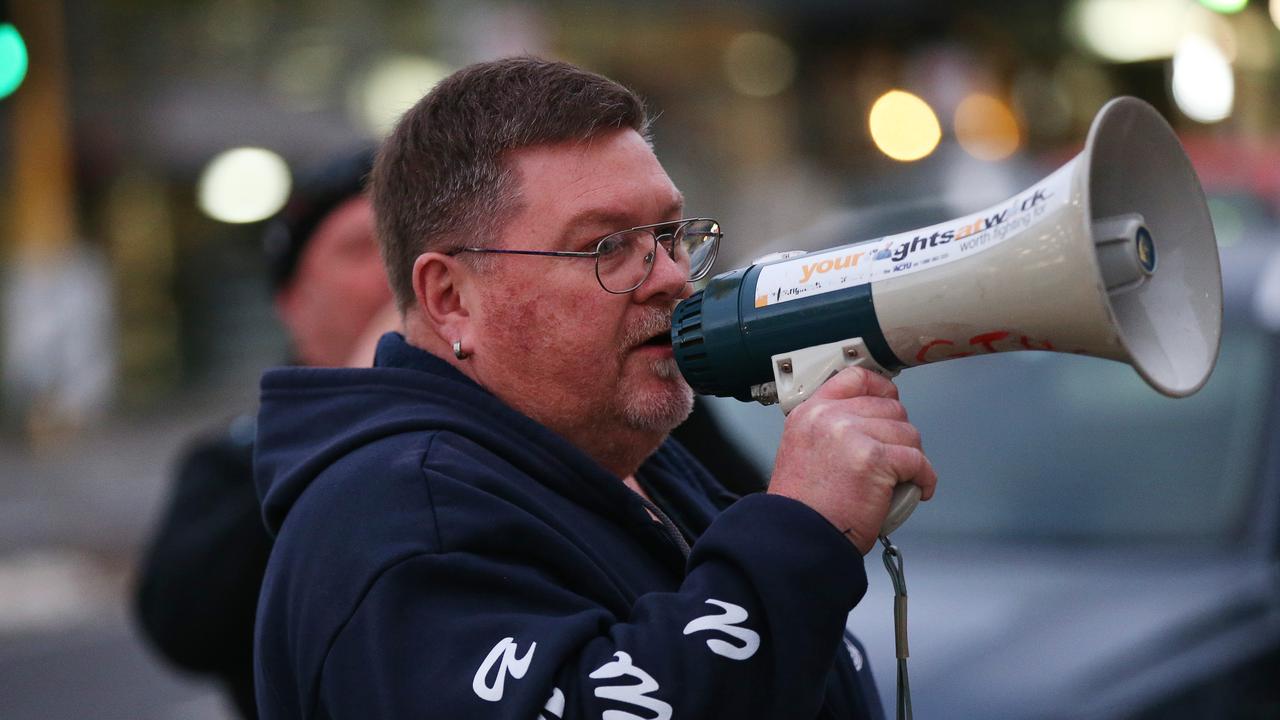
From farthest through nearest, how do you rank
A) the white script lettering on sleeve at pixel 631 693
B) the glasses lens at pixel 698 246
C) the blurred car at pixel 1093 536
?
the blurred car at pixel 1093 536 → the glasses lens at pixel 698 246 → the white script lettering on sleeve at pixel 631 693

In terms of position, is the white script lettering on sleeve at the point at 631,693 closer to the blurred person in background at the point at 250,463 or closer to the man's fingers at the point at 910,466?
the man's fingers at the point at 910,466

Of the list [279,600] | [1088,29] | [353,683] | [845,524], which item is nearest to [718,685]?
[845,524]

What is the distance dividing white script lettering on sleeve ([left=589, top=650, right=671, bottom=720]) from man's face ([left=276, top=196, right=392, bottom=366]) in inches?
71.2

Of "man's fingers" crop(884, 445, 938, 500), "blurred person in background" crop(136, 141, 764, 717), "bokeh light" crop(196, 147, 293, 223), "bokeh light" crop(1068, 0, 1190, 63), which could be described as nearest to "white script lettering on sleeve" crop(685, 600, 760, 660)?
"man's fingers" crop(884, 445, 938, 500)

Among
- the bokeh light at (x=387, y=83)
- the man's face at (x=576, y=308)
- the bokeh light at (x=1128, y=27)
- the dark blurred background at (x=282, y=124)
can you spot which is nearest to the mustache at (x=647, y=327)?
the man's face at (x=576, y=308)

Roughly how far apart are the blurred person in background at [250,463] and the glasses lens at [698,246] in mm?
711

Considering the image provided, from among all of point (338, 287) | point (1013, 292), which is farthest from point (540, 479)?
point (338, 287)

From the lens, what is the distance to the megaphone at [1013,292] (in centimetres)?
166

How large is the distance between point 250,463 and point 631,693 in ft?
5.81

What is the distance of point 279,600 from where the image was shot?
1751mm

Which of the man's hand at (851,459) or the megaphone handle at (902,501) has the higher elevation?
the man's hand at (851,459)

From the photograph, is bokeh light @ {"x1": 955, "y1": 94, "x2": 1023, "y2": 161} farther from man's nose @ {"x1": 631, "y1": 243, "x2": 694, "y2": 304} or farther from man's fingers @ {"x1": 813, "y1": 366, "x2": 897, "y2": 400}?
man's fingers @ {"x1": 813, "y1": 366, "x2": 897, "y2": 400}

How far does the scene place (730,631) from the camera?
1.56 metres

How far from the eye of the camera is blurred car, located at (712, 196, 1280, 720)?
10.5ft
